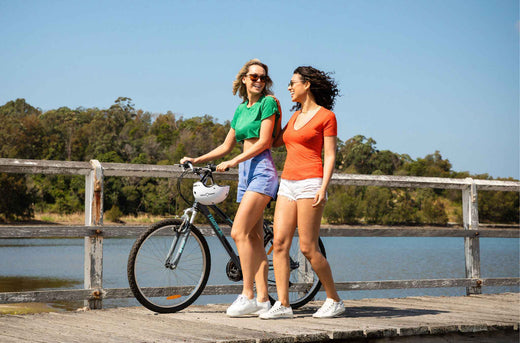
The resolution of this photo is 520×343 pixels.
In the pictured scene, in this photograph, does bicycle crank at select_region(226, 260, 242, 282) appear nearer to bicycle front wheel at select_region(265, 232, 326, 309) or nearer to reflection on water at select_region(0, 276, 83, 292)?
bicycle front wheel at select_region(265, 232, 326, 309)

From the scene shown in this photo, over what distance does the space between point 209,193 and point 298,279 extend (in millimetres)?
1337

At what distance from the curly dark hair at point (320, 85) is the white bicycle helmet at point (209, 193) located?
844 mm

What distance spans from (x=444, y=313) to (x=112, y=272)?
18853 mm

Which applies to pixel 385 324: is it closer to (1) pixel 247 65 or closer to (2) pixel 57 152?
(1) pixel 247 65

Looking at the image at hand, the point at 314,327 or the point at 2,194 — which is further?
the point at 2,194

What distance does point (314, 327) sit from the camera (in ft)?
12.7

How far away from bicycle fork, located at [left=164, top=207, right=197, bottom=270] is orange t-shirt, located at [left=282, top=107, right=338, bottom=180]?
2.44ft

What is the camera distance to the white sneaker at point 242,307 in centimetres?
429

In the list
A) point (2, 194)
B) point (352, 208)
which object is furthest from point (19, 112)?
point (352, 208)

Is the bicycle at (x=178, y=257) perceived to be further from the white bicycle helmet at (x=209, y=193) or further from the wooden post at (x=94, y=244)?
the wooden post at (x=94, y=244)

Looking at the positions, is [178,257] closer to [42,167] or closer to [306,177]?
[306,177]

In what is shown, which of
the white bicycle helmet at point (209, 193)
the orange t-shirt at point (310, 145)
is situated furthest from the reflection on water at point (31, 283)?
the orange t-shirt at point (310, 145)

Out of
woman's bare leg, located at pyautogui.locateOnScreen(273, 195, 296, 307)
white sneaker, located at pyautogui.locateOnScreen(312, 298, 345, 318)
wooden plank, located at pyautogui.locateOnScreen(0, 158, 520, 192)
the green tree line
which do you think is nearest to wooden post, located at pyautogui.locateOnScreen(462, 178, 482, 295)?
wooden plank, located at pyautogui.locateOnScreen(0, 158, 520, 192)

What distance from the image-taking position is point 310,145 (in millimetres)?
4176
